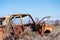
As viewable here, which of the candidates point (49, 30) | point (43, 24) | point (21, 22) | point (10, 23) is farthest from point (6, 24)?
point (49, 30)

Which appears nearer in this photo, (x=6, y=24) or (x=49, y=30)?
(x=6, y=24)

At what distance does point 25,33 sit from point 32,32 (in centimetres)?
53

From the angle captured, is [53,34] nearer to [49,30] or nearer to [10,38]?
[49,30]

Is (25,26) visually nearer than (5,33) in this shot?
No

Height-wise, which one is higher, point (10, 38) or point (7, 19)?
point (7, 19)

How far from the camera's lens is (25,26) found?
11.7 m

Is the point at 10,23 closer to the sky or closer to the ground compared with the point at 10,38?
closer to the sky

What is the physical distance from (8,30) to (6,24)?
1.48ft

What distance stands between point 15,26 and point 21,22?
0.48m

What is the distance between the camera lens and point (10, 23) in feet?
35.8

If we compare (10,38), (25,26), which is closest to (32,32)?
(25,26)

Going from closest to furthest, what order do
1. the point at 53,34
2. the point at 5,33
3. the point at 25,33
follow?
the point at 5,33 < the point at 25,33 < the point at 53,34

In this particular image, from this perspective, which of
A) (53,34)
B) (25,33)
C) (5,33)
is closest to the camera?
(5,33)

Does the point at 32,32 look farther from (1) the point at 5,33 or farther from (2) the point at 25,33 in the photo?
(1) the point at 5,33
